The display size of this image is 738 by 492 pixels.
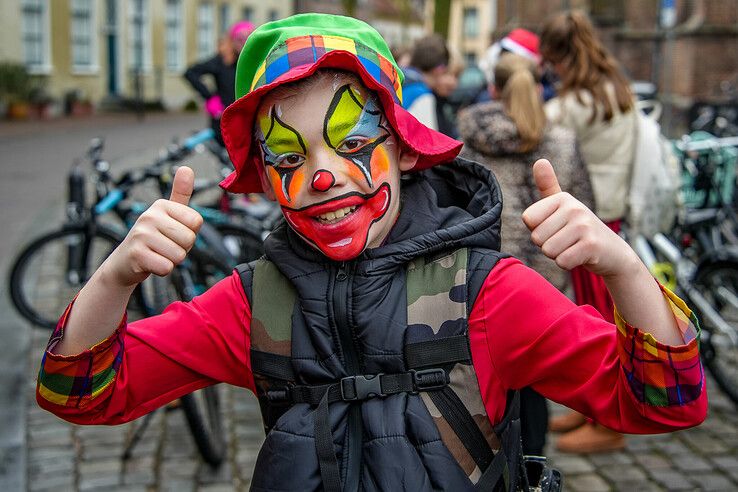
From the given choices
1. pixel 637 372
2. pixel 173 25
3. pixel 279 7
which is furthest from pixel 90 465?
pixel 279 7

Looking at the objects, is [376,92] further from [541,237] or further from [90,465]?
[90,465]

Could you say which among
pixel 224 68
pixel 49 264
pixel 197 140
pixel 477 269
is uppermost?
pixel 477 269

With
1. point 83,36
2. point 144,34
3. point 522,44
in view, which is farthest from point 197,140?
point 144,34

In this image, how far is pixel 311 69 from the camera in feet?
5.95

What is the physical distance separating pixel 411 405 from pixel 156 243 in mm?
540

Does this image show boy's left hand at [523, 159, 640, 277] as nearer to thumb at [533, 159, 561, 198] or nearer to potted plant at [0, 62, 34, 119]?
thumb at [533, 159, 561, 198]

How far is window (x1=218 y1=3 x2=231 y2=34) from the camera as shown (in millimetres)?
37781

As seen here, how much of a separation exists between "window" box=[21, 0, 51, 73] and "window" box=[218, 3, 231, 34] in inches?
411

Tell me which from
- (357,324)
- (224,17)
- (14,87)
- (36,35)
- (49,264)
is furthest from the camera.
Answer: (224,17)

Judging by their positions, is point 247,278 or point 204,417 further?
point 204,417

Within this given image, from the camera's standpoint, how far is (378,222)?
1.96m

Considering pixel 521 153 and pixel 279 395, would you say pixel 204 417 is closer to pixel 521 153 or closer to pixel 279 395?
pixel 521 153

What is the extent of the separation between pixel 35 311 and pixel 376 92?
525 cm

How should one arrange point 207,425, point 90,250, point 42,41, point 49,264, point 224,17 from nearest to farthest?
1. point 207,425
2. point 90,250
3. point 49,264
4. point 42,41
5. point 224,17
